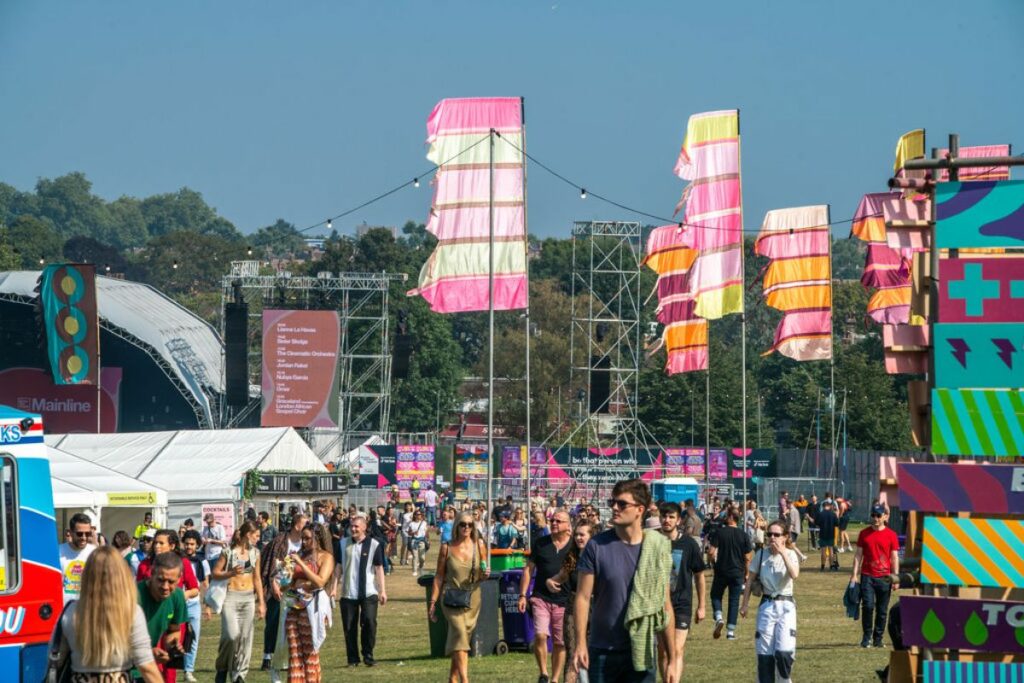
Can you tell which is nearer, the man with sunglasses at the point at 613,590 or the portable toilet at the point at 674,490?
the man with sunglasses at the point at 613,590

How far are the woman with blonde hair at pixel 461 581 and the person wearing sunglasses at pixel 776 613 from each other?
2.49 m

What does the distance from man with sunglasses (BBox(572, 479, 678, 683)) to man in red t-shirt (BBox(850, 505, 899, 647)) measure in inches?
392

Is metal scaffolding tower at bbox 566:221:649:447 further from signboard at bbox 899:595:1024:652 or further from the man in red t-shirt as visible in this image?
signboard at bbox 899:595:1024:652

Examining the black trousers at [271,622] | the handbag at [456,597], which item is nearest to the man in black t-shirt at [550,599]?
the handbag at [456,597]

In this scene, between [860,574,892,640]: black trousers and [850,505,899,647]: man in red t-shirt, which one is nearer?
[850,505,899,647]: man in red t-shirt

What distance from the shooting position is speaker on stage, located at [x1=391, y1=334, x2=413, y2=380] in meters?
66.1

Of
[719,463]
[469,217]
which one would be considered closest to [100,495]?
[469,217]

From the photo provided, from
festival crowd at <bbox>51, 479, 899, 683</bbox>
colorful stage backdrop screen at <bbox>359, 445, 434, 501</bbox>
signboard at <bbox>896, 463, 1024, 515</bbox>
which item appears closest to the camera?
festival crowd at <bbox>51, 479, 899, 683</bbox>

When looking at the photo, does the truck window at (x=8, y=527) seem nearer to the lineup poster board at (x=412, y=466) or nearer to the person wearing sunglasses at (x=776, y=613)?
the person wearing sunglasses at (x=776, y=613)

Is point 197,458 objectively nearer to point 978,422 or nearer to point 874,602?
point 874,602

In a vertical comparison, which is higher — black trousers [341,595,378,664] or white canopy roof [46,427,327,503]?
white canopy roof [46,427,327,503]

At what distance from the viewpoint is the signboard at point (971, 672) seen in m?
8.56

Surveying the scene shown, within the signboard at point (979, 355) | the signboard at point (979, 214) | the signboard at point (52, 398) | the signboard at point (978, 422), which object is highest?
the signboard at point (52, 398)

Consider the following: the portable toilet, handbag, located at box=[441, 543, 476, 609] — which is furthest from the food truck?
the portable toilet
